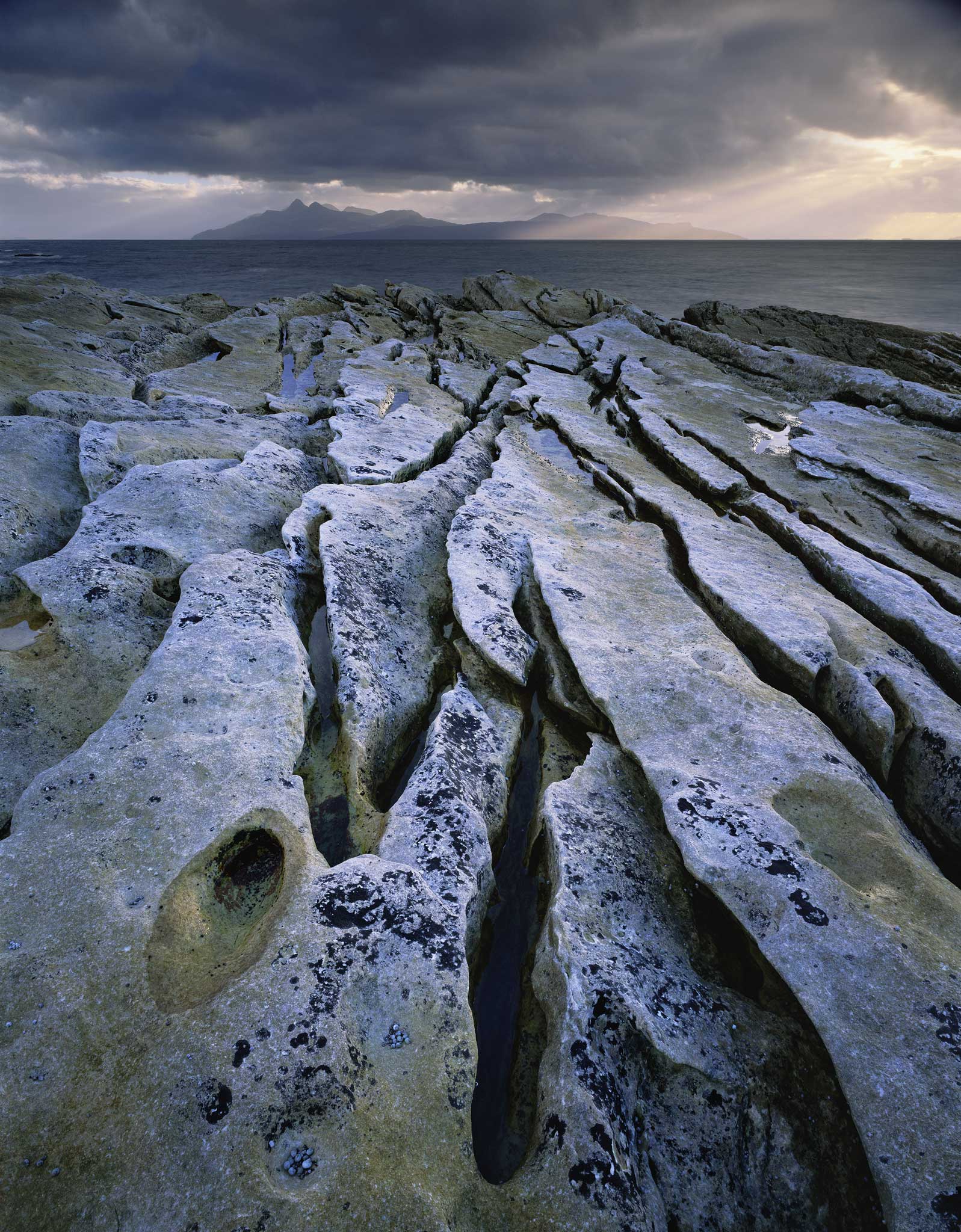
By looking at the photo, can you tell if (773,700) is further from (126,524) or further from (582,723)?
(126,524)

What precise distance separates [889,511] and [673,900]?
1166 centimetres

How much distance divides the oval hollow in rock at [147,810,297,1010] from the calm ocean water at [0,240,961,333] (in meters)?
56.4

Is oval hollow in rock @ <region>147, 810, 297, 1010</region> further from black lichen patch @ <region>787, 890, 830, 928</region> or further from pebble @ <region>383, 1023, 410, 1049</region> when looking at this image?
black lichen patch @ <region>787, 890, 830, 928</region>

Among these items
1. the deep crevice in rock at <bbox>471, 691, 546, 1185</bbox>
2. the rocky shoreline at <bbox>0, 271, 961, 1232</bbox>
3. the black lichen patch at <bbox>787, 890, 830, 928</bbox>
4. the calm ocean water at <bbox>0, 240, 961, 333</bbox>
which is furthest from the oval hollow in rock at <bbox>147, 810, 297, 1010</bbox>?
the calm ocean water at <bbox>0, 240, 961, 333</bbox>

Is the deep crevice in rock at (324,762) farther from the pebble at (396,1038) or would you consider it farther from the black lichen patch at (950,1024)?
the black lichen patch at (950,1024)

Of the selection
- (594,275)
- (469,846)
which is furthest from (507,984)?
(594,275)

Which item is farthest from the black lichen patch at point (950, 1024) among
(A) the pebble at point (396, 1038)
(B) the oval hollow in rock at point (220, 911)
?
(B) the oval hollow in rock at point (220, 911)

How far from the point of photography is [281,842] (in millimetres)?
6293

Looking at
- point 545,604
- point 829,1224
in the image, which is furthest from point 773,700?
point 829,1224

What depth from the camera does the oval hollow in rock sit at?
522 centimetres

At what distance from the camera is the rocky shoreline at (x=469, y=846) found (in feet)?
14.7

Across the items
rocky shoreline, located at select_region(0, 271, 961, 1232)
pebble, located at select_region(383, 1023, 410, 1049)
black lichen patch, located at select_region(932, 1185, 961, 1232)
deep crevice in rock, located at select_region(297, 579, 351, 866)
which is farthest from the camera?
deep crevice in rock, located at select_region(297, 579, 351, 866)

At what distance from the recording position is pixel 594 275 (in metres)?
95.6

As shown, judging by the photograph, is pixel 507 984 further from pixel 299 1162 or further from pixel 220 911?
pixel 220 911
